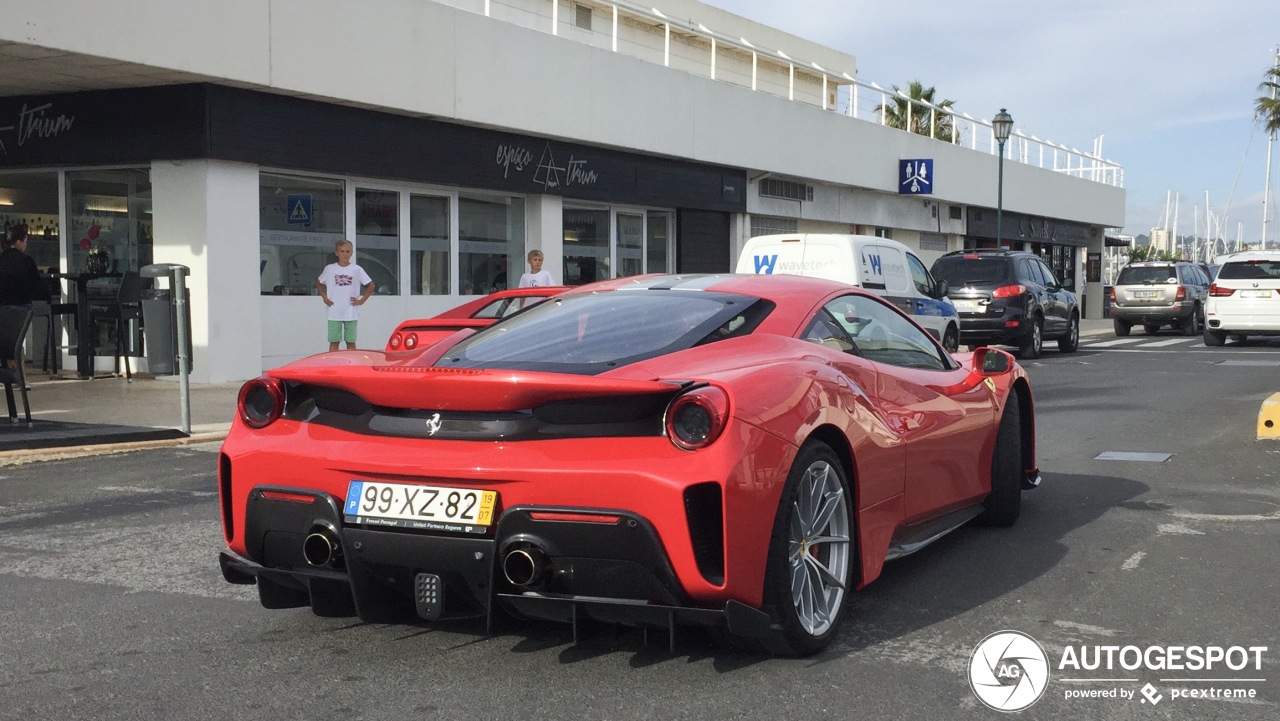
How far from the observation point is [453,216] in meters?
19.9

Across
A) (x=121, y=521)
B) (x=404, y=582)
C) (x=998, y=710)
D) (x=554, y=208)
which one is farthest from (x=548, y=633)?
(x=554, y=208)

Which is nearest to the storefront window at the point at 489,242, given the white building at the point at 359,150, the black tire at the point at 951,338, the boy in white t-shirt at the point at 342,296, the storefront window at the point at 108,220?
the white building at the point at 359,150

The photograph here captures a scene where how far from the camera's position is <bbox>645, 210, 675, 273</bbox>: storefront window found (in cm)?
2523

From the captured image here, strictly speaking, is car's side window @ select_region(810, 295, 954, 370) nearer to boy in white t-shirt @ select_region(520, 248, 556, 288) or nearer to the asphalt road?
the asphalt road

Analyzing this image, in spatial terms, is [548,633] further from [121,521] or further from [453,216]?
[453,216]

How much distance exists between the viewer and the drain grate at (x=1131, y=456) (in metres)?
9.13

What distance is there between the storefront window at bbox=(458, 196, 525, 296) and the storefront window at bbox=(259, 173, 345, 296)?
2870 mm

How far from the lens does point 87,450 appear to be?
381 inches

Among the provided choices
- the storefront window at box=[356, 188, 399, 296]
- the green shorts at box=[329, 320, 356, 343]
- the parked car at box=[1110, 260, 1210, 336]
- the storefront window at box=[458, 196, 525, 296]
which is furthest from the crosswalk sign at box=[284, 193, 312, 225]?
the parked car at box=[1110, 260, 1210, 336]

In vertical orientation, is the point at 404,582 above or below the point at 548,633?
above

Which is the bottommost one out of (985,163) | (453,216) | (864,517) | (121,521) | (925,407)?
(121,521)

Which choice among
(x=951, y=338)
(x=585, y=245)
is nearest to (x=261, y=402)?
(x=951, y=338)

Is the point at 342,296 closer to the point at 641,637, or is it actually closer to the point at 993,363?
the point at 993,363

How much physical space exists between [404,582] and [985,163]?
119ft
